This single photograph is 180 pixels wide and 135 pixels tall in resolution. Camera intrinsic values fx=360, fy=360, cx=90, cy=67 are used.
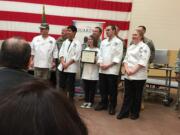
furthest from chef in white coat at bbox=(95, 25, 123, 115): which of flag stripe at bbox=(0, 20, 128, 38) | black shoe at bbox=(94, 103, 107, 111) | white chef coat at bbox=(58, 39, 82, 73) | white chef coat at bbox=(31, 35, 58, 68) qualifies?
flag stripe at bbox=(0, 20, 128, 38)

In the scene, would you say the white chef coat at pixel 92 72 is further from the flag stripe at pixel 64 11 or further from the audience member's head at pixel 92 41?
the flag stripe at pixel 64 11

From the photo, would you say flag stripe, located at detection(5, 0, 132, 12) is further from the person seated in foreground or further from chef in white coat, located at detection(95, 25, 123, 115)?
the person seated in foreground

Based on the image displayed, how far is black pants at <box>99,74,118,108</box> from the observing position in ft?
17.3

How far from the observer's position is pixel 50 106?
22.4 inches

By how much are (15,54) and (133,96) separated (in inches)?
122

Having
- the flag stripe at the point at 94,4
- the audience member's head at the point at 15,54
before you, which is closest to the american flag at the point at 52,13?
the flag stripe at the point at 94,4

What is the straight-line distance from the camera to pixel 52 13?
711cm

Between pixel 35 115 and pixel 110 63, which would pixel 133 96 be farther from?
pixel 35 115

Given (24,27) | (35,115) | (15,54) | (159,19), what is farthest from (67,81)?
(35,115)

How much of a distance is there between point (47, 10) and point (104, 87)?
2.42m

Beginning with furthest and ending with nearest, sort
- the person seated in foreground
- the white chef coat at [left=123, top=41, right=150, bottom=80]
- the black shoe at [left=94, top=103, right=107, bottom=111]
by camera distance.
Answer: the black shoe at [left=94, top=103, right=107, bottom=111]
the white chef coat at [left=123, top=41, right=150, bottom=80]
the person seated in foreground

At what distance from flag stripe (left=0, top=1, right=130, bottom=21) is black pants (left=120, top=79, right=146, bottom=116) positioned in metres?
2.49

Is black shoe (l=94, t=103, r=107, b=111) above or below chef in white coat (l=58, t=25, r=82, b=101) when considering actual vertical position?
below

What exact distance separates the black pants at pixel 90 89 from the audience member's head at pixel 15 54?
3335mm
